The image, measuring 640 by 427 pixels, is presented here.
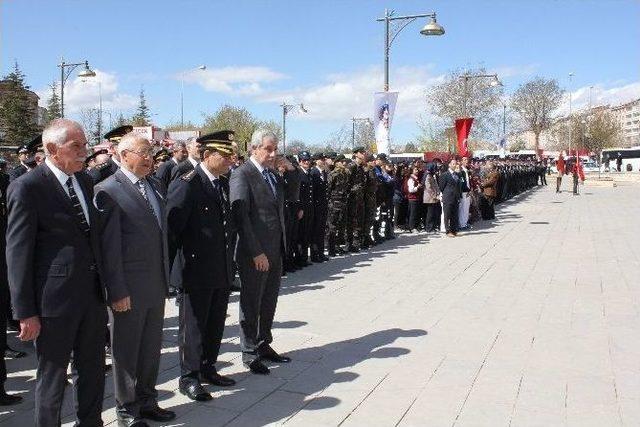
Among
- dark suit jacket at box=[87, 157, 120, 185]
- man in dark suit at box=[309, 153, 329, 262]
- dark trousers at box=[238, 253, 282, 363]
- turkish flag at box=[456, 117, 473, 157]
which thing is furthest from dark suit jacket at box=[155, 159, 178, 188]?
turkish flag at box=[456, 117, 473, 157]

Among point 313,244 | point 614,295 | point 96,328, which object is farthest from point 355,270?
point 96,328

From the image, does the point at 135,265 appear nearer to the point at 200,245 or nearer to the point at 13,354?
the point at 200,245

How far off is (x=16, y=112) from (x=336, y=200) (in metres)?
35.8

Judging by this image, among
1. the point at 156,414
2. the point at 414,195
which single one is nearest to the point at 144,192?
the point at 156,414

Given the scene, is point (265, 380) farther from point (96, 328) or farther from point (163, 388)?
point (96, 328)

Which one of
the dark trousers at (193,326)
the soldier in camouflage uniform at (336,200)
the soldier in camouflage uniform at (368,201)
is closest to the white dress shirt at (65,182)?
the dark trousers at (193,326)

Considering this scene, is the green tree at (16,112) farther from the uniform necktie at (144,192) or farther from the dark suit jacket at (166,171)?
the uniform necktie at (144,192)

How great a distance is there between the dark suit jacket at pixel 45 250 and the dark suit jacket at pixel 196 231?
1061 mm

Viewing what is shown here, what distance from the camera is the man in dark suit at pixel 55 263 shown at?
3393 millimetres

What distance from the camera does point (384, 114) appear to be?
1588 centimetres

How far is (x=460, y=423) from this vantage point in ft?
13.9

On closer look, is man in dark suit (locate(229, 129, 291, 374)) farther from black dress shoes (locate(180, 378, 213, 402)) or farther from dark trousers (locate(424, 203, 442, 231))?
dark trousers (locate(424, 203, 442, 231))

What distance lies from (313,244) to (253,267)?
615cm

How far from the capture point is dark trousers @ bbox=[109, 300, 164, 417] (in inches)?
158
